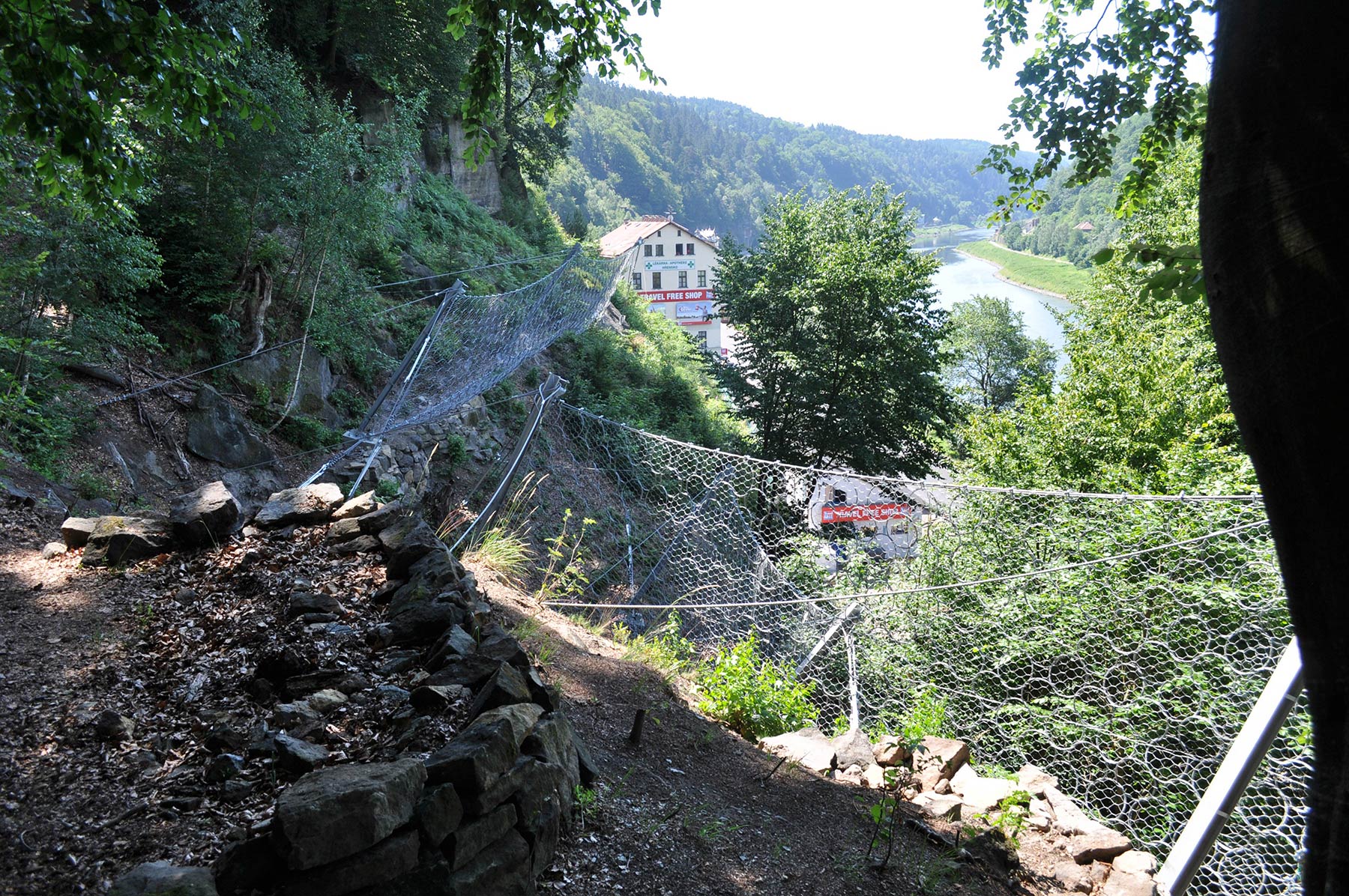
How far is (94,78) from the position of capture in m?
2.53

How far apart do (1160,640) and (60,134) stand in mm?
4770

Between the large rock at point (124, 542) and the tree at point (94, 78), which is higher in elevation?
the tree at point (94, 78)

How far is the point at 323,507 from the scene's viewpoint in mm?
3410

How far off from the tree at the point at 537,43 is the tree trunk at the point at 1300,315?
7.54 ft

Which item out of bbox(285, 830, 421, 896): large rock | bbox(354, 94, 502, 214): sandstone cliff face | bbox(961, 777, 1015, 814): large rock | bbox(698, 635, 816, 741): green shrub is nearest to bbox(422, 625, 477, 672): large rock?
bbox(285, 830, 421, 896): large rock

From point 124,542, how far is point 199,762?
5.26 feet

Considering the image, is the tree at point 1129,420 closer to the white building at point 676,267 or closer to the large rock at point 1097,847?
the large rock at point 1097,847

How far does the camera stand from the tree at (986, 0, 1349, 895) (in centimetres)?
99

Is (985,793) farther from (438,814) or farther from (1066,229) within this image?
(1066,229)

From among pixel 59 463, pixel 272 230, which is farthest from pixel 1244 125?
pixel 272 230

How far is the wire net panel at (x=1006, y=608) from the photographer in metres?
3.34

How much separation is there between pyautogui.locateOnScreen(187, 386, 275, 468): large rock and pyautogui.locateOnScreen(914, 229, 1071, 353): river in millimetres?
31147

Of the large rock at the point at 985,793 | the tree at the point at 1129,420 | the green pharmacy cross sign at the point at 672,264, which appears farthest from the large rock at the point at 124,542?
the green pharmacy cross sign at the point at 672,264

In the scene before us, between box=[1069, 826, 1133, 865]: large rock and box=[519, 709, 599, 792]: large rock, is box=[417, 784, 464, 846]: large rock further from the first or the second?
box=[1069, 826, 1133, 865]: large rock
